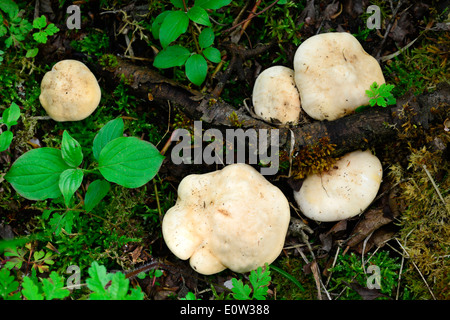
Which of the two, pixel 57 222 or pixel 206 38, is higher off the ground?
pixel 206 38

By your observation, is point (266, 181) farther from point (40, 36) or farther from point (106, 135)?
point (40, 36)

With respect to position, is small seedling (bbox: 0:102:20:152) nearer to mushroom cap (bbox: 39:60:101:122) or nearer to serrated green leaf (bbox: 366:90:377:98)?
mushroom cap (bbox: 39:60:101:122)

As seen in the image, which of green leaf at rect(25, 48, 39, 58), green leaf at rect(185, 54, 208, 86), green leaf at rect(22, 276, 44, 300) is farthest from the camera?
green leaf at rect(25, 48, 39, 58)

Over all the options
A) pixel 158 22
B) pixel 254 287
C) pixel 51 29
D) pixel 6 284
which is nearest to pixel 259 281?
pixel 254 287

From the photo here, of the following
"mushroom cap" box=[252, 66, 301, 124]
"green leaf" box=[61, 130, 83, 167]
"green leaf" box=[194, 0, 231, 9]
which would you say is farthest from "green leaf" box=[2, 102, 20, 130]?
"mushroom cap" box=[252, 66, 301, 124]

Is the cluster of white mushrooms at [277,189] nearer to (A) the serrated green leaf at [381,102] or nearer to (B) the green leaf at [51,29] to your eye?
(A) the serrated green leaf at [381,102]

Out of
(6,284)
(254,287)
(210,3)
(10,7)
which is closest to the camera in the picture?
(6,284)

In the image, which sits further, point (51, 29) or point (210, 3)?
point (51, 29)

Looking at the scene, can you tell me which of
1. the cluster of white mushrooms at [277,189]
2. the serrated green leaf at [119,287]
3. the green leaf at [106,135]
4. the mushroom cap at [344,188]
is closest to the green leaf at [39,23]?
the green leaf at [106,135]
